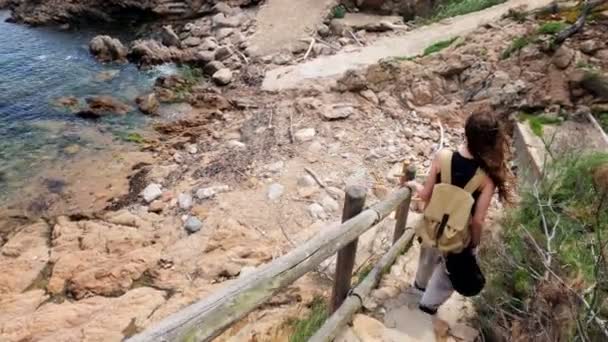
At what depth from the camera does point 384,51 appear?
11484 mm

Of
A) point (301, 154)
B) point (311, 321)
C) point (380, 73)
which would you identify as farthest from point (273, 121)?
point (311, 321)

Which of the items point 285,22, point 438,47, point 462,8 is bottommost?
point 285,22

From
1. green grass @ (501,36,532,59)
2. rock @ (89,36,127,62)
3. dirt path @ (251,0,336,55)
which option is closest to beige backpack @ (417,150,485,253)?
green grass @ (501,36,532,59)

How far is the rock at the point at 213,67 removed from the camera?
496 inches

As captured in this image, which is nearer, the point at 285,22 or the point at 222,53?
the point at 222,53

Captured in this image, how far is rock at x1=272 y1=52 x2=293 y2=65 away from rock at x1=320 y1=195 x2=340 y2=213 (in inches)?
243

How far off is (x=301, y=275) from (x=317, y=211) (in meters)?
4.14

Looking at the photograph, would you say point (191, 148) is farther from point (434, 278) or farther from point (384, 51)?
point (434, 278)

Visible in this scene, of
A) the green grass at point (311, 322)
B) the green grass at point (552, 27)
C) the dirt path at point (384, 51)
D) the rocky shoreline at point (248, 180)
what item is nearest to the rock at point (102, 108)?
the rocky shoreline at point (248, 180)

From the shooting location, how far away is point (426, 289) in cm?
355

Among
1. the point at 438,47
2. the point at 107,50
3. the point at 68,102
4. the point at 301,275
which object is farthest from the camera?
the point at 107,50

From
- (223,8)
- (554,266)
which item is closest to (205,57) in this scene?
(223,8)

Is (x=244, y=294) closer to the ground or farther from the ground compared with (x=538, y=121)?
farther from the ground

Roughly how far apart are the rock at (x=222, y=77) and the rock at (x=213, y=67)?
1.15 feet
